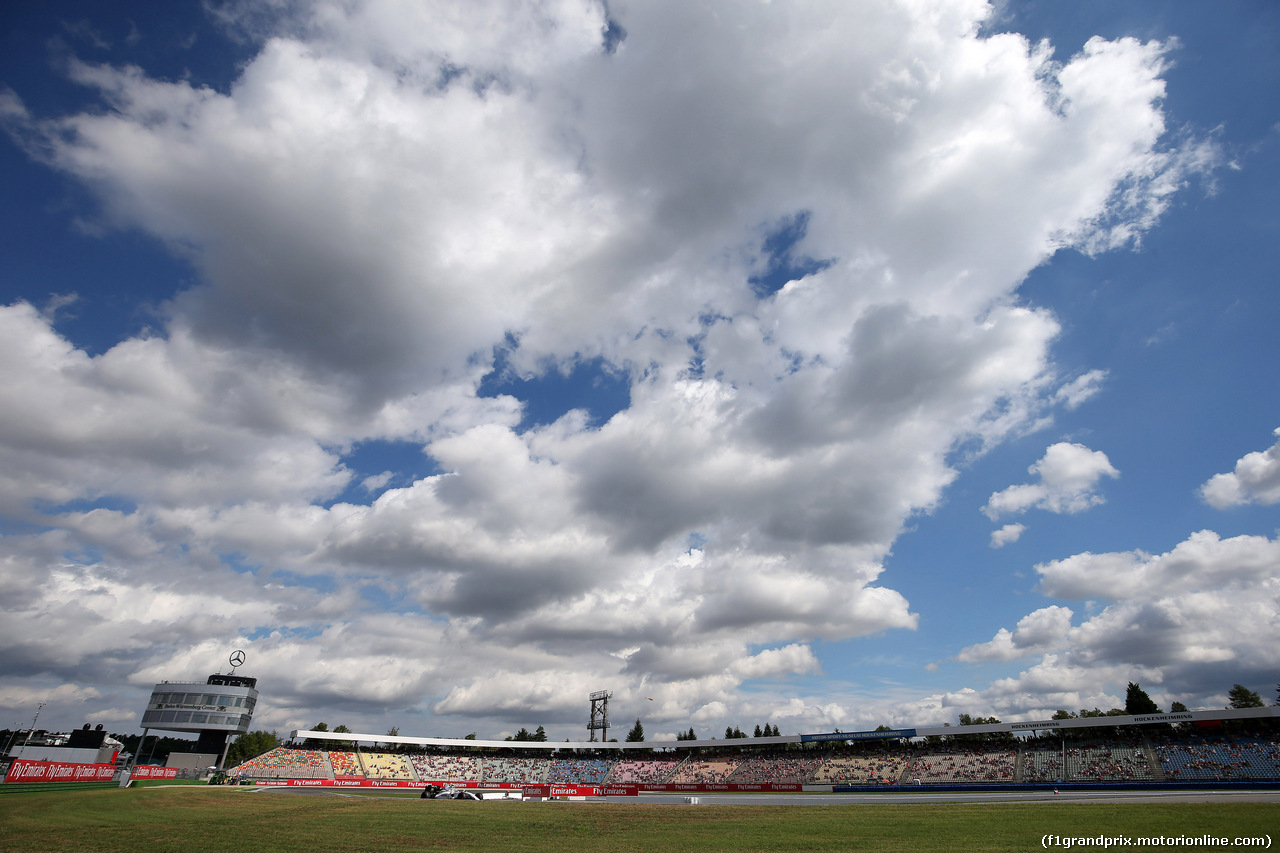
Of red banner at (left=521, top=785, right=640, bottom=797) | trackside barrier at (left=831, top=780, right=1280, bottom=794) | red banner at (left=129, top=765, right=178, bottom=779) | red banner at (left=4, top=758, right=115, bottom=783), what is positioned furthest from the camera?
red banner at (left=129, top=765, right=178, bottom=779)

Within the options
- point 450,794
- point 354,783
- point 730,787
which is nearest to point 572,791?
point 450,794

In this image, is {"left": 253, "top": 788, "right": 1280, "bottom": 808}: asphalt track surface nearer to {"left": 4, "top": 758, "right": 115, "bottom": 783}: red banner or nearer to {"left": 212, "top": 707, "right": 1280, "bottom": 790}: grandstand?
{"left": 212, "top": 707, "right": 1280, "bottom": 790}: grandstand

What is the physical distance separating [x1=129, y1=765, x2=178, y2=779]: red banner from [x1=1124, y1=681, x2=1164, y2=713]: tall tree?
6097 inches

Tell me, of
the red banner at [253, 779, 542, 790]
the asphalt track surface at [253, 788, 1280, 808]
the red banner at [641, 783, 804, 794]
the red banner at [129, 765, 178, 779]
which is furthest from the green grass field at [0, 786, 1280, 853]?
the red banner at [253, 779, 542, 790]

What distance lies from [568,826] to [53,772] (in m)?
56.5

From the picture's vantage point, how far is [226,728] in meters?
89.1

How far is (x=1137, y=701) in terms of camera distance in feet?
358

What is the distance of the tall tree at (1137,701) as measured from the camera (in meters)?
108

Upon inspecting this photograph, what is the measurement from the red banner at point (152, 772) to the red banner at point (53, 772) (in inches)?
207

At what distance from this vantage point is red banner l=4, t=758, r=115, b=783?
2004 inches

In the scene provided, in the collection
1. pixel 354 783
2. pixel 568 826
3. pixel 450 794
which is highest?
pixel 568 826

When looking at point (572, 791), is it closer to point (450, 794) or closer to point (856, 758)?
point (450, 794)

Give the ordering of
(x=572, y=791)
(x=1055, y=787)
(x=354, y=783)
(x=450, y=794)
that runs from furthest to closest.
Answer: (x=354, y=783), (x=572, y=791), (x=1055, y=787), (x=450, y=794)

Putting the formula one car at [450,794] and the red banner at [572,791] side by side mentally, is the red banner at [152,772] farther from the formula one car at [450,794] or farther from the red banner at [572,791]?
the red banner at [572,791]
